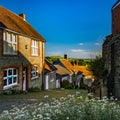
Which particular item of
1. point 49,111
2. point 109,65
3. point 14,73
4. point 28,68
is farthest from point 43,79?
point 49,111

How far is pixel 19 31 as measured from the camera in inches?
981

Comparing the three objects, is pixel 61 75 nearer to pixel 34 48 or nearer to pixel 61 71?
pixel 61 71

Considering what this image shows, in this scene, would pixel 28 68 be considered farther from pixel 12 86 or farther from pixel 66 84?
pixel 66 84

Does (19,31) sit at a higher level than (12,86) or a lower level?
higher

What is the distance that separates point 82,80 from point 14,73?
40.1 meters

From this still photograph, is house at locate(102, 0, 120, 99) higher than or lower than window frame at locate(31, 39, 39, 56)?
lower

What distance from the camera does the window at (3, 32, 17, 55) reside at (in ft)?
73.9

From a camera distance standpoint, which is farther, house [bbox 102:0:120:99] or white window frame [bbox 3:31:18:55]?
white window frame [bbox 3:31:18:55]

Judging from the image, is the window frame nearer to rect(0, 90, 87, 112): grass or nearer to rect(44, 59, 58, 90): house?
rect(44, 59, 58, 90): house

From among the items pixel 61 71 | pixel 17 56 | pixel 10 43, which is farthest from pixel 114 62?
pixel 61 71

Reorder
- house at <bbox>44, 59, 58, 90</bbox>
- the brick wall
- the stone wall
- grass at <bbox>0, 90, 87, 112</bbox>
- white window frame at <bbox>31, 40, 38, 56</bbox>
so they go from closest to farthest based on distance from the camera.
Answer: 1. grass at <bbox>0, 90, 87, 112</bbox>
2. the stone wall
3. the brick wall
4. white window frame at <bbox>31, 40, 38, 56</bbox>
5. house at <bbox>44, 59, 58, 90</bbox>

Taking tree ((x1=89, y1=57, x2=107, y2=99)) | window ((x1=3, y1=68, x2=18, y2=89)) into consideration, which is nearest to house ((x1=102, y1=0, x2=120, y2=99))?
tree ((x1=89, y1=57, x2=107, y2=99))

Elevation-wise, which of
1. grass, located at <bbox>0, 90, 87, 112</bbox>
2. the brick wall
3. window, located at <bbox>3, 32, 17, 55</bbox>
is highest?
the brick wall

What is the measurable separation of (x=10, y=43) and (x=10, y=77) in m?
3.05
